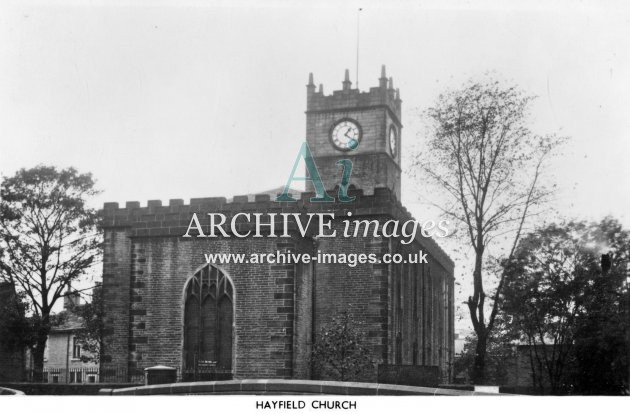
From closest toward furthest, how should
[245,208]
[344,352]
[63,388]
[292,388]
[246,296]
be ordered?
[292,388], [63,388], [344,352], [246,296], [245,208]

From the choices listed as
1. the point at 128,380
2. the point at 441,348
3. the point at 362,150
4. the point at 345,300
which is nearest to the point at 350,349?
the point at 345,300

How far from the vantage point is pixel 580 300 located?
27.6 meters

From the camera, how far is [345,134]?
1815 inches

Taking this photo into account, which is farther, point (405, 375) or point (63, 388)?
point (405, 375)

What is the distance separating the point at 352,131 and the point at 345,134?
429 mm

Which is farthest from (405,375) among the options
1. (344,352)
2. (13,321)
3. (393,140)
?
(393,140)

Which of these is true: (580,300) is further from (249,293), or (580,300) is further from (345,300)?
(249,293)

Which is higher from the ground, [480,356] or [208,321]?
[208,321]

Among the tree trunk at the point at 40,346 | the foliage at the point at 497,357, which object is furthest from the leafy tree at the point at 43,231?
the foliage at the point at 497,357

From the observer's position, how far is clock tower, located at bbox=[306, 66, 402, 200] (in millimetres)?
45438

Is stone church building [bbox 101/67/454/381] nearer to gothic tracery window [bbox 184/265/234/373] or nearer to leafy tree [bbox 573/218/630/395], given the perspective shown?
gothic tracery window [bbox 184/265/234/373]

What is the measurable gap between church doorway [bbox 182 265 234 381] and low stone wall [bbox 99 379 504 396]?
8.15 metres

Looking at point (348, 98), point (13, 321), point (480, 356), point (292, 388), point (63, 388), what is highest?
point (348, 98)

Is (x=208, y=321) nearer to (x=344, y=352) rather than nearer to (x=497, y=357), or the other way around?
(x=344, y=352)
